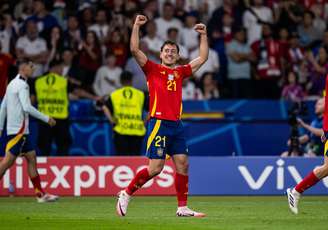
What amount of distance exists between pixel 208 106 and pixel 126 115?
2695 mm

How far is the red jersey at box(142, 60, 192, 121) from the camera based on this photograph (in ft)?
44.0

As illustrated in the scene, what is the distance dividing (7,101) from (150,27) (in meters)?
6.09

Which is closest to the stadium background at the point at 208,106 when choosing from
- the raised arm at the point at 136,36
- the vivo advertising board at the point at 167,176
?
the vivo advertising board at the point at 167,176

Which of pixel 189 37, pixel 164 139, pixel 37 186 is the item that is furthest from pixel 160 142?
pixel 189 37

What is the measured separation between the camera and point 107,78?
2139 cm

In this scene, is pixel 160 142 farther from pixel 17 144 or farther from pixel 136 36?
pixel 17 144

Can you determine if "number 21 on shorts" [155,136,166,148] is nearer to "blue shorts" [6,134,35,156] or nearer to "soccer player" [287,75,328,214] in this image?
"soccer player" [287,75,328,214]

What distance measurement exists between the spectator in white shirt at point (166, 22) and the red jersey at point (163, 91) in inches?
345

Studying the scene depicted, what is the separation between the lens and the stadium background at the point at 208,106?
18.0 meters

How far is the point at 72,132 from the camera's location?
21.0m

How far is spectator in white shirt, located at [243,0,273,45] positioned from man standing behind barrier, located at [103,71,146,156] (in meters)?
4.61

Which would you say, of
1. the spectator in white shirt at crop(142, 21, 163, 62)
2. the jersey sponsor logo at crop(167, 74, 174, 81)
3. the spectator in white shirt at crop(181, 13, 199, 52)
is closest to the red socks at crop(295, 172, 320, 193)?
the jersey sponsor logo at crop(167, 74, 174, 81)

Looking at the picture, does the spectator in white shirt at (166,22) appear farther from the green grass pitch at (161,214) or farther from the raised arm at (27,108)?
the raised arm at (27,108)

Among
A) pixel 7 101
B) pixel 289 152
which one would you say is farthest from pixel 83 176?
pixel 289 152
